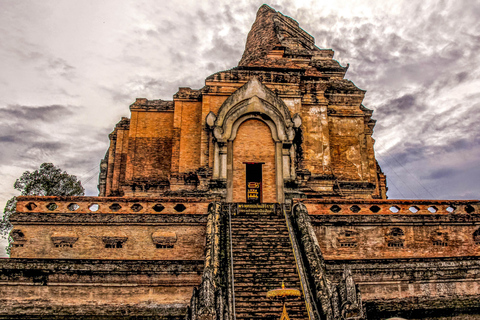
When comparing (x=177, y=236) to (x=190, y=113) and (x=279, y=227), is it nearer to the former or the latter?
(x=279, y=227)

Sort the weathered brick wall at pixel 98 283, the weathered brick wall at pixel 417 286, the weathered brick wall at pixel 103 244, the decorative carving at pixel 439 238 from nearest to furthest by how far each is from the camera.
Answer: the weathered brick wall at pixel 98 283 → the weathered brick wall at pixel 417 286 → the weathered brick wall at pixel 103 244 → the decorative carving at pixel 439 238

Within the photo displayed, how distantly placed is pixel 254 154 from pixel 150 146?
587 cm

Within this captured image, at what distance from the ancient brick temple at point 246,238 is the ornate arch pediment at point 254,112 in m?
0.05

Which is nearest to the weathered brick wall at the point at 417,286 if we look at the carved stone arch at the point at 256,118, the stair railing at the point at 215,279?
the stair railing at the point at 215,279

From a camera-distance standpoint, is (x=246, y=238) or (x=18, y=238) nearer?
(x=246, y=238)

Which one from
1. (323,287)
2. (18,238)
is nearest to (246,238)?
(323,287)

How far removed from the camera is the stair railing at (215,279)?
9016mm

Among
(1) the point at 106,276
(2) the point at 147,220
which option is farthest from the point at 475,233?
(1) the point at 106,276

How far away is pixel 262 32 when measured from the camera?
997 inches

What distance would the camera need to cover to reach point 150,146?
66.5 feet

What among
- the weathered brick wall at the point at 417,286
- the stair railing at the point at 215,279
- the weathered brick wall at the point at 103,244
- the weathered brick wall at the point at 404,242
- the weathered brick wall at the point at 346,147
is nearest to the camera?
the stair railing at the point at 215,279

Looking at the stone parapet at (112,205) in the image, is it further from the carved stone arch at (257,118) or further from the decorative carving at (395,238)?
the decorative carving at (395,238)

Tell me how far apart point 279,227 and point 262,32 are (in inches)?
629

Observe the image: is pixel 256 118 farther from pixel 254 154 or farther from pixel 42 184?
pixel 42 184
